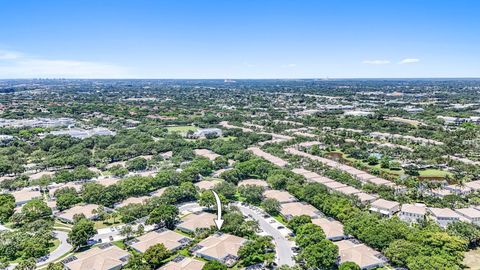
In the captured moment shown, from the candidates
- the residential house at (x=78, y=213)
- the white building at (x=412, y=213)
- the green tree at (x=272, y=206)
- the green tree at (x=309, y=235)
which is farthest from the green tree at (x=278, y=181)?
the residential house at (x=78, y=213)

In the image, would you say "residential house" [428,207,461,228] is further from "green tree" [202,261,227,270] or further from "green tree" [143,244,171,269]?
"green tree" [143,244,171,269]

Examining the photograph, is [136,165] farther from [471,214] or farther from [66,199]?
[471,214]

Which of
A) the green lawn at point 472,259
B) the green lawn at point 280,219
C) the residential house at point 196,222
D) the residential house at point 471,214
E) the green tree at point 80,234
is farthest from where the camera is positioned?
the green lawn at point 280,219

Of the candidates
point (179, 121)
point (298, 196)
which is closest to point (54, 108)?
point (179, 121)

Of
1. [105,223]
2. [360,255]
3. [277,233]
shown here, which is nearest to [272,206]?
[277,233]

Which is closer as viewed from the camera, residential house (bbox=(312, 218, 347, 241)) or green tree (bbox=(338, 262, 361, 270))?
green tree (bbox=(338, 262, 361, 270))

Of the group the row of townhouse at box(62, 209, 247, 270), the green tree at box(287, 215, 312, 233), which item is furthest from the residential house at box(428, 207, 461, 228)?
the row of townhouse at box(62, 209, 247, 270)

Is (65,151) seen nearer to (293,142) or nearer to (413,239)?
(293,142)

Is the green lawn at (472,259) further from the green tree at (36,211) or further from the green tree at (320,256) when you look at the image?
the green tree at (36,211)
